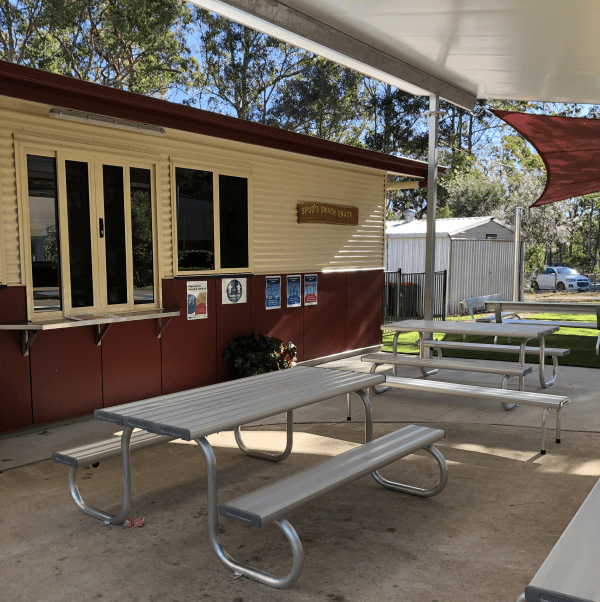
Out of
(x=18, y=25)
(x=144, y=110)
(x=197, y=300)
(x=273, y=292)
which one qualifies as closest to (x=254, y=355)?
(x=197, y=300)

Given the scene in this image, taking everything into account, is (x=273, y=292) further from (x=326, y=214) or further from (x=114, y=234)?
(x=114, y=234)

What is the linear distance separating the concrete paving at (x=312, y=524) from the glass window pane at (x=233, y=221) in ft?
8.64

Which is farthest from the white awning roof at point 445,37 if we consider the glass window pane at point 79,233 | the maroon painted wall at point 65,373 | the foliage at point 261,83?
the foliage at point 261,83

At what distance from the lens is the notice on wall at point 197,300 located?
24.3ft

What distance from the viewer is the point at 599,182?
10828 mm

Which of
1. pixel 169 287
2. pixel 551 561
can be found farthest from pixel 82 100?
pixel 551 561

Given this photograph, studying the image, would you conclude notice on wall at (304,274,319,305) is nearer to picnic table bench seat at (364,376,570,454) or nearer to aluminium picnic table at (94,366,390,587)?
picnic table bench seat at (364,376,570,454)

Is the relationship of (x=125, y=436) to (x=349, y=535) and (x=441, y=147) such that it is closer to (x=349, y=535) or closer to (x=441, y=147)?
(x=349, y=535)

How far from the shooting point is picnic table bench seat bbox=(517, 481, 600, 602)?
199 cm

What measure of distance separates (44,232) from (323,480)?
3954mm

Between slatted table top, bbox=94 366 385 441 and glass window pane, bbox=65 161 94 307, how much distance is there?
242 centimetres

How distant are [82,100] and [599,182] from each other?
344 inches

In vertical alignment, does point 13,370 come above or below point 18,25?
below

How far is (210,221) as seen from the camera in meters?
7.66
